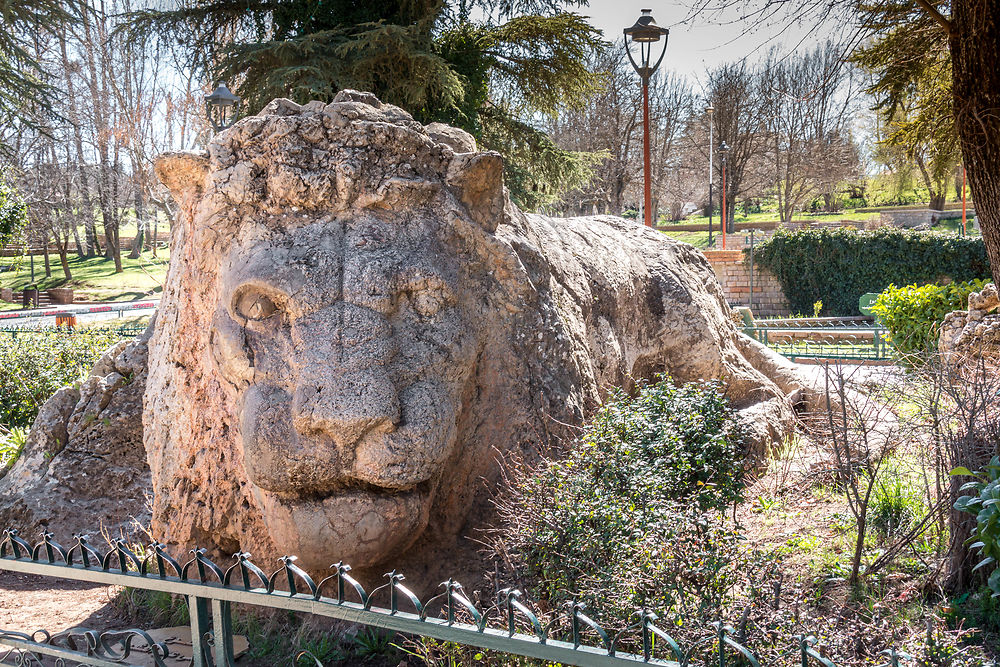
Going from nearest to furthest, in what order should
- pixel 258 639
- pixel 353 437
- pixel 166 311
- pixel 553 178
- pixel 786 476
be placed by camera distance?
1. pixel 353 437
2. pixel 258 639
3. pixel 166 311
4. pixel 786 476
5. pixel 553 178

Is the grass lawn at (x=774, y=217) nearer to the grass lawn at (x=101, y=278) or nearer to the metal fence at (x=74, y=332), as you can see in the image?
the grass lawn at (x=101, y=278)

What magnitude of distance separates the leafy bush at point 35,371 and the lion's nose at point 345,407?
673cm

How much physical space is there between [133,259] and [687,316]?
128 ft

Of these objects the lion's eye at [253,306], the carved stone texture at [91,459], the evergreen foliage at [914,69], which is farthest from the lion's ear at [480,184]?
the carved stone texture at [91,459]

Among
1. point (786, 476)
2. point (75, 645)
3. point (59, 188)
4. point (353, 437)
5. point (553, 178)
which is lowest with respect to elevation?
point (75, 645)

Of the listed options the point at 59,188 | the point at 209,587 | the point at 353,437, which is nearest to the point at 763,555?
the point at 353,437

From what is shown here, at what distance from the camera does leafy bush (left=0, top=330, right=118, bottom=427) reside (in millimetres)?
8875

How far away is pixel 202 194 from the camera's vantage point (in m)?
4.17

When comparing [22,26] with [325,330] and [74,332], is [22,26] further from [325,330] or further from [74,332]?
[325,330]

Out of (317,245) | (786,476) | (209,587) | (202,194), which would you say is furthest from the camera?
(786,476)

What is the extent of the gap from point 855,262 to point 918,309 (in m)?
12.1

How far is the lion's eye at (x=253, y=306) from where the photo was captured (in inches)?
A: 141

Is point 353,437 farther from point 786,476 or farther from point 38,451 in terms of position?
point 38,451

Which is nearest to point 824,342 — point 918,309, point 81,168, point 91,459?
point 918,309
